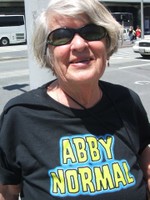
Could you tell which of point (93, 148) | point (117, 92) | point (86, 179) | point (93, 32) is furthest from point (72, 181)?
point (93, 32)

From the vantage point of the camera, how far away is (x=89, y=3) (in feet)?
5.71

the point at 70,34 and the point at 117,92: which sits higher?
the point at 70,34

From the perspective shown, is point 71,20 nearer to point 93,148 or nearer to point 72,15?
point 72,15

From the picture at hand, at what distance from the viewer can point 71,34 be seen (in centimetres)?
172

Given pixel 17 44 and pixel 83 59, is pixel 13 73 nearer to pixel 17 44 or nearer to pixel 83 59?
pixel 83 59

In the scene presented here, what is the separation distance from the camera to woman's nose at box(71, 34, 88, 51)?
171 cm

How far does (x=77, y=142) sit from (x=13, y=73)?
14.2 metres

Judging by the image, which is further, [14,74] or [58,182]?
[14,74]

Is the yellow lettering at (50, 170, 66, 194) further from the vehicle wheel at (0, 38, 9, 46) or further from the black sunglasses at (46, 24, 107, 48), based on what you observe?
the vehicle wheel at (0, 38, 9, 46)

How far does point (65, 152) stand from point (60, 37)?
0.48 metres

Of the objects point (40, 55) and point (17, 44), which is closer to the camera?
point (40, 55)

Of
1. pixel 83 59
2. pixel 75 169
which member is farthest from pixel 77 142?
pixel 83 59

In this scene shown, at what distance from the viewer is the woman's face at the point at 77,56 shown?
1722 mm

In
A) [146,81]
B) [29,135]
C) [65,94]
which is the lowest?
[146,81]
